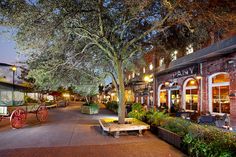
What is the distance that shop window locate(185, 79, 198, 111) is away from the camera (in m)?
17.0

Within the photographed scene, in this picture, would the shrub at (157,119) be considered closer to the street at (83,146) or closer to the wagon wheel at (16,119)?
the street at (83,146)

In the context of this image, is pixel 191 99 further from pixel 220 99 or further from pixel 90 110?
pixel 90 110

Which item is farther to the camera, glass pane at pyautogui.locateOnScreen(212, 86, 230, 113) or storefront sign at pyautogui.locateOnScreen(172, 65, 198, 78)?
storefront sign at pyautogui.locateOnScreen(172, 65, 198, 78)

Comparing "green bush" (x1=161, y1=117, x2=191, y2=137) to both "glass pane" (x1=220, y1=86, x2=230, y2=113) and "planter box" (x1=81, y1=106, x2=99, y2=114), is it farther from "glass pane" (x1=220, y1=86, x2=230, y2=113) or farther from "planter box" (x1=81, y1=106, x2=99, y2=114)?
"planter box" (x1=81, y1=106, x2=99, y2=114)

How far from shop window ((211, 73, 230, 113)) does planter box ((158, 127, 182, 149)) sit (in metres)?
6.40

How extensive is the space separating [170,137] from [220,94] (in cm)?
754

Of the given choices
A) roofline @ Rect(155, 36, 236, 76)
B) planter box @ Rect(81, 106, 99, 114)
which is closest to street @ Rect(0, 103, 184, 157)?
roofline @ Rect(155, 36, 236, 76)

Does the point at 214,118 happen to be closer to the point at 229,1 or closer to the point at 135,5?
the point at 229,1

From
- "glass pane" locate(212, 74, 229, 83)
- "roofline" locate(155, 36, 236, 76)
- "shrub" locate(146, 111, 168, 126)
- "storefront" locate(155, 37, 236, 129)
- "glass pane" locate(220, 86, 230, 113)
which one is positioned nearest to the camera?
"shrub" locate(146, 111, 168, 126)

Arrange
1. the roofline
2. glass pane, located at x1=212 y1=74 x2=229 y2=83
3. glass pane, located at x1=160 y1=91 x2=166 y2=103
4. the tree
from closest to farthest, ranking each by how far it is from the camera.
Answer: the tree, the roofline, glass pane, located at x1=212 y1=74 x2=229 y2=83, glass pane, located at x1=160 y1=91 x2=166 y2=103

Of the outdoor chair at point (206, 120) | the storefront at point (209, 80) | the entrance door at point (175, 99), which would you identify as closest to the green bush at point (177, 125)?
the outdoor chair at point (206, 120)

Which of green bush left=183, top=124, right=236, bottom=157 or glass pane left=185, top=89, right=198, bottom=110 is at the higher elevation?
glass pane left=185, top=89, right=198, bottom=110

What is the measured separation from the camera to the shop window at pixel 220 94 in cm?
1384

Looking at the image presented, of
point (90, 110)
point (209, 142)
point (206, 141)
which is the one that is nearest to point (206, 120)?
point (206, 141)
